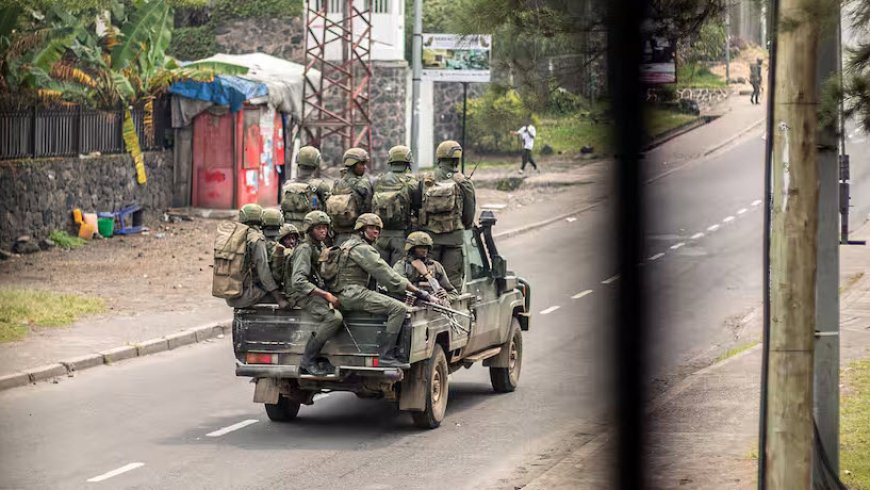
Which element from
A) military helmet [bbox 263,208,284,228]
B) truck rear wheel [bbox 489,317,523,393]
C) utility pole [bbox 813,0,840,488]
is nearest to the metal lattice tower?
truck rear wheel [bbox 489,317,523,393]

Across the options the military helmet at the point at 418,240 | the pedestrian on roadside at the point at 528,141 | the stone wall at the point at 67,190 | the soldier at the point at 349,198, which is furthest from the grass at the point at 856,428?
the pedestrian on roadside at the point at 528,141

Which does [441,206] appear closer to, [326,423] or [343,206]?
[343,206]

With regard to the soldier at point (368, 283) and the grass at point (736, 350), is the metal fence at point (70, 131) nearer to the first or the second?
the grass at point (736, 350)

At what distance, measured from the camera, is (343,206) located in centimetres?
1442

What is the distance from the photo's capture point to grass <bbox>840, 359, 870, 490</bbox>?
11.0m

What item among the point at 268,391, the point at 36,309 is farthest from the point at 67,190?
the point at 268,391

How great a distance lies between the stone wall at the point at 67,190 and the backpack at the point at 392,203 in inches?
486

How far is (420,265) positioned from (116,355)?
5184mm

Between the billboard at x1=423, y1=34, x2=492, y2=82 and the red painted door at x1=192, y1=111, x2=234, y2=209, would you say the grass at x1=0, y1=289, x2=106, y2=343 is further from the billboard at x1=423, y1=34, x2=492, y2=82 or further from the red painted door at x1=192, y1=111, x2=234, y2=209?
the billboard at x1=423, y1=34, x2=492, y2=82

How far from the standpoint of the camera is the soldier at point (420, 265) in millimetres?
13875

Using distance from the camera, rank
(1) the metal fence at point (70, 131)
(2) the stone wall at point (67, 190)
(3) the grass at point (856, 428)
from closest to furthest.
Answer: (3) the grass at point (856, 428) → (2) the stone wall at point (67, 190) → (1) the metal fence at point (70, 131)

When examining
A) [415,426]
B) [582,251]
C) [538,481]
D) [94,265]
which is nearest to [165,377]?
[415,426]

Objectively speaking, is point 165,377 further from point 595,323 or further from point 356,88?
point 356,88

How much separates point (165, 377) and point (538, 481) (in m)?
6.37
